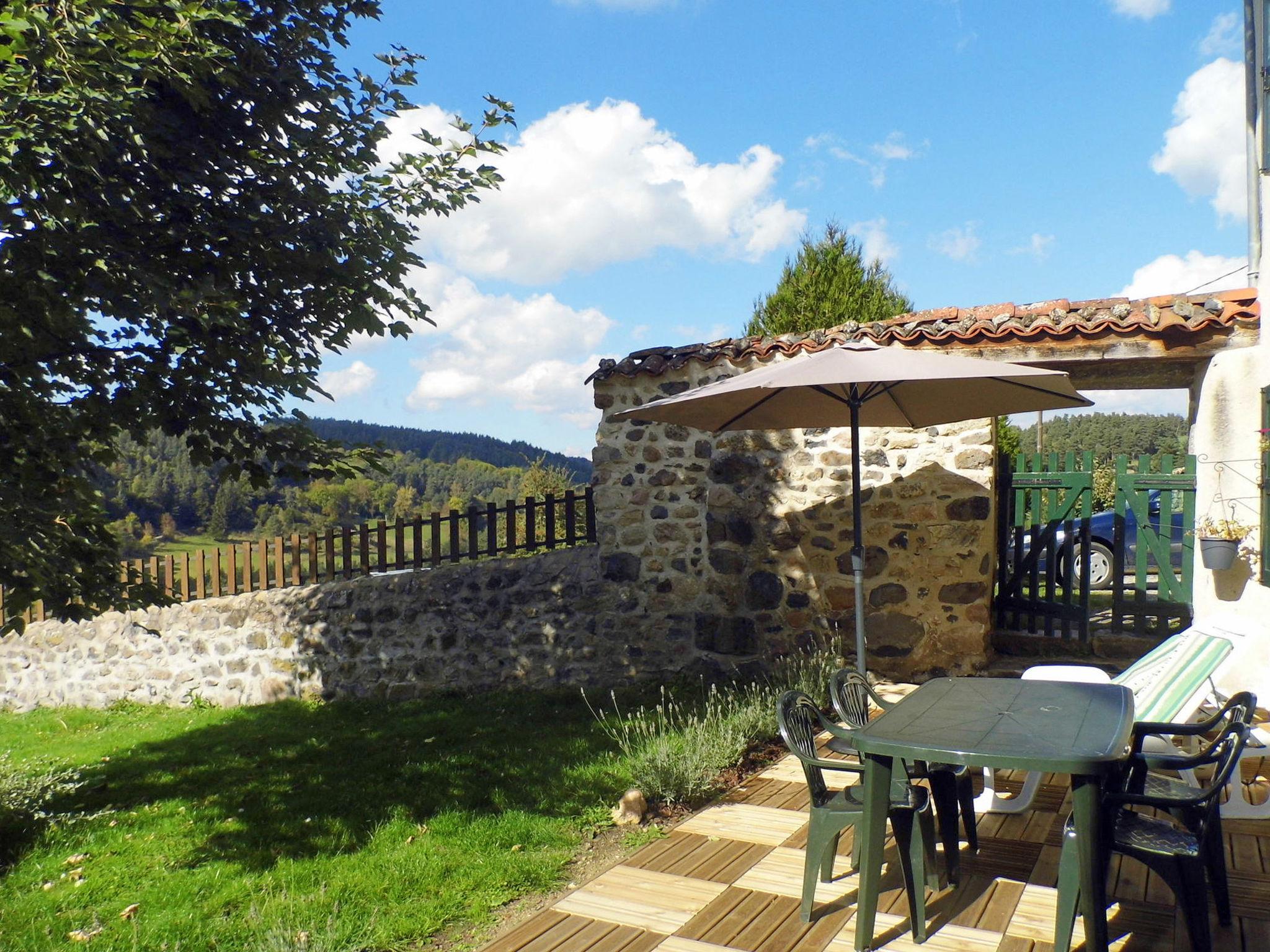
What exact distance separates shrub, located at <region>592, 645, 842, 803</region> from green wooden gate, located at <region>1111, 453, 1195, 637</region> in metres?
2.38

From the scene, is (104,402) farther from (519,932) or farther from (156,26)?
(519,932)

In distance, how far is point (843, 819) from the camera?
3.03 meters

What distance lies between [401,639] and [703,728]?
4.18 meters

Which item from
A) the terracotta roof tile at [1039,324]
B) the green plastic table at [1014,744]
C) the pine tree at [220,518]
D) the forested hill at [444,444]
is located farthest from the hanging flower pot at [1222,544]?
the forested hill at [444,444]

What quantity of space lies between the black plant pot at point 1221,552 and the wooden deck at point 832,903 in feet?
8.34

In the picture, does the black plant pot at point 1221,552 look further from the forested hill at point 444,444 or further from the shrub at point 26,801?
the forested hill at point 444,444

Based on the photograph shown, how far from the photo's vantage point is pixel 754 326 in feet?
42.9

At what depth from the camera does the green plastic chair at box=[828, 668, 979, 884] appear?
3.26 m

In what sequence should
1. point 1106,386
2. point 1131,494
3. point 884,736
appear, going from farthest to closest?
point 1106,386 < point 1131,494 < point 884,736

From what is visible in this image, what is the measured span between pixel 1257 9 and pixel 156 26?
642 centimetres

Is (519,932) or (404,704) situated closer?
(519,932)

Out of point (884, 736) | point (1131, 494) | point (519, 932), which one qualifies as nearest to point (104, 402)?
point (519, 932)

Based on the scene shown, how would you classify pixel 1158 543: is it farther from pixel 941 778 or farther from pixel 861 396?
pixel 941 778

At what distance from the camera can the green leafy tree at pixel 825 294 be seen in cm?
1213
